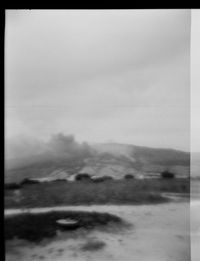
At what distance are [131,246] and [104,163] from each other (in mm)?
465

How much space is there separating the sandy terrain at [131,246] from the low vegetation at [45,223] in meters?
0.04

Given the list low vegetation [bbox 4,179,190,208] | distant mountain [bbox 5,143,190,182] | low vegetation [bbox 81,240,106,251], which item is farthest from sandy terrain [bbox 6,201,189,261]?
distant mountain [bbox 5,143,190,182]

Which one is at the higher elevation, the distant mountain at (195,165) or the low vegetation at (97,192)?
the distant mountain at (195,165)

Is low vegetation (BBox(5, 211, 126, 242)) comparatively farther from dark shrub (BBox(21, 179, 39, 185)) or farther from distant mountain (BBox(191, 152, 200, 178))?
distant mountain (BBox(191, 152, 200, 178))

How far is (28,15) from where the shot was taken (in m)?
1.25

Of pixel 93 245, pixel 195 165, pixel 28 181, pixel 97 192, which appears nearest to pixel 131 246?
pixel 93 245

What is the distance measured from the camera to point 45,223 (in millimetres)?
1226

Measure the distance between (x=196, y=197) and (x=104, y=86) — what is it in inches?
31.0

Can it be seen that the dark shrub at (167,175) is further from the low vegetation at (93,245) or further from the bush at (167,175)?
the low vegetation at (93,245)

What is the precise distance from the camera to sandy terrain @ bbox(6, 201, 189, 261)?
47.7 inches

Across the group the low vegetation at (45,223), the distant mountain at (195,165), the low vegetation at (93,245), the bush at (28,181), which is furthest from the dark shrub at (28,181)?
the distant mountain at (195,165)

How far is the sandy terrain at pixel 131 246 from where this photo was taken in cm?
121

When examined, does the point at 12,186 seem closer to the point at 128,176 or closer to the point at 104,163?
the point at 104,163

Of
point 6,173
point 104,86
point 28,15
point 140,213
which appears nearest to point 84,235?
point 140,213
